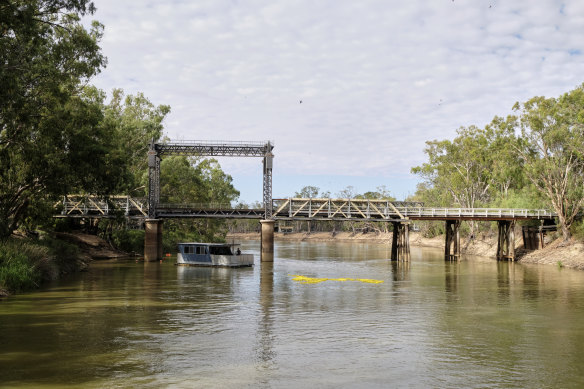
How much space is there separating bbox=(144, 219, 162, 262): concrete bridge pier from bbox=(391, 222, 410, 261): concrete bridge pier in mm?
28723

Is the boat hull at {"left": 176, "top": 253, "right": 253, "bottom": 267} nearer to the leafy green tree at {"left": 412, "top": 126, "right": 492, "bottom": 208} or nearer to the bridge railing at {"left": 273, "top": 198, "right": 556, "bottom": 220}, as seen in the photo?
the bridge railing at {"left": 273, "top": 198, "right": 556, "bottom": 220}

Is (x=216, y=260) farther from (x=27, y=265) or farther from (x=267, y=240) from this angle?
(x=27, y=265)

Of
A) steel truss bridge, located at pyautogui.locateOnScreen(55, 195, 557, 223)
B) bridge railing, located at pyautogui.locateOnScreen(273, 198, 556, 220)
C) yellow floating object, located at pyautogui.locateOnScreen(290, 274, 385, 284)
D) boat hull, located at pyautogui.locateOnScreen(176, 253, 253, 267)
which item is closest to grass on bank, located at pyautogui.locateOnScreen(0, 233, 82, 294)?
boat hull, located at pyautogui.locateOnScreen(176, 253, 253, 267)

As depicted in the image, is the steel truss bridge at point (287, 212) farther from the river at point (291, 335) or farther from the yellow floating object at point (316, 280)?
the river at point (291, 335)

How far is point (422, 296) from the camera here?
3244 cm

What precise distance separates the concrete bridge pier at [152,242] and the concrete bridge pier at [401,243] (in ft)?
94.2

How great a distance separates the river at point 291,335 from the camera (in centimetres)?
1520

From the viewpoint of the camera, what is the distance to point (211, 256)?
53.2m

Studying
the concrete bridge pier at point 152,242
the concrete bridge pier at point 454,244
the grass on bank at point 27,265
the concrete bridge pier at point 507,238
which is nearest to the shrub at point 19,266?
the grass on bank at point 27,265

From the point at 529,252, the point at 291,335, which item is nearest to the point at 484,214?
the point at 529,252

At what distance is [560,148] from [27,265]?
55868mm

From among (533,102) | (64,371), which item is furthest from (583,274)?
(64,371)

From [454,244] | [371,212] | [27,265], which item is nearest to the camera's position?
[27,265]

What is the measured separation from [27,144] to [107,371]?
2420 centimetres
